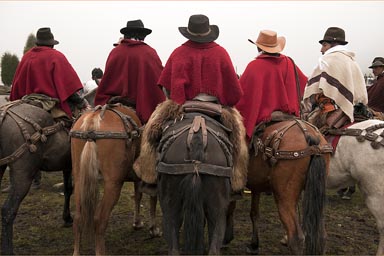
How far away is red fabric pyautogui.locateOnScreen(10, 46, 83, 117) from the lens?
16.4 ft

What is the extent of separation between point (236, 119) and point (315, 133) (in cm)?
107

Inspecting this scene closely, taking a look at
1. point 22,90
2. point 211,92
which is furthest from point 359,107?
point 22,90

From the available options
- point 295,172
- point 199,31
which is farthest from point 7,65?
point 295,172

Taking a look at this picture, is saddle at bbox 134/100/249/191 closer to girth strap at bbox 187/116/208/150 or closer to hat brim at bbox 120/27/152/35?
girth strap at bbox 187/116/208/150

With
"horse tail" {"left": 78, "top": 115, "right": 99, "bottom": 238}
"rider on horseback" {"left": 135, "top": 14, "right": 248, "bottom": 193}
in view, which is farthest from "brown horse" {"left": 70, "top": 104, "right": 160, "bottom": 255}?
"rider on horseback" {"left": 135, "top": 14, "right": 248, "bottom": 193}

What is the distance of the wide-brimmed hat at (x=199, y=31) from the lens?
376cm

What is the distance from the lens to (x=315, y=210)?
12.4ft

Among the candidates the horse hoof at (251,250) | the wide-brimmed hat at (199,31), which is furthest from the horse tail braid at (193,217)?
the horse hoof at (251,250)

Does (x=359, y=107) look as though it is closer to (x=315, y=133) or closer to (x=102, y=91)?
(x=315, y=133)

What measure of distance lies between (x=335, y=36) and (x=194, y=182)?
3.27 metres

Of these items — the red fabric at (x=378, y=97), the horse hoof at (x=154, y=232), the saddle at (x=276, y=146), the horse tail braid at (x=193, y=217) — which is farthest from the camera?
the red fabric at (x=378, y=97)

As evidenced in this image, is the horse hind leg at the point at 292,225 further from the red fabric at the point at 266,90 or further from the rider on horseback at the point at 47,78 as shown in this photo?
the rider on horseback at the point at 47,78

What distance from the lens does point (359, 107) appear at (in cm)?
500

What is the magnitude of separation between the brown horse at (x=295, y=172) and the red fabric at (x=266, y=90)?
0.62ft
